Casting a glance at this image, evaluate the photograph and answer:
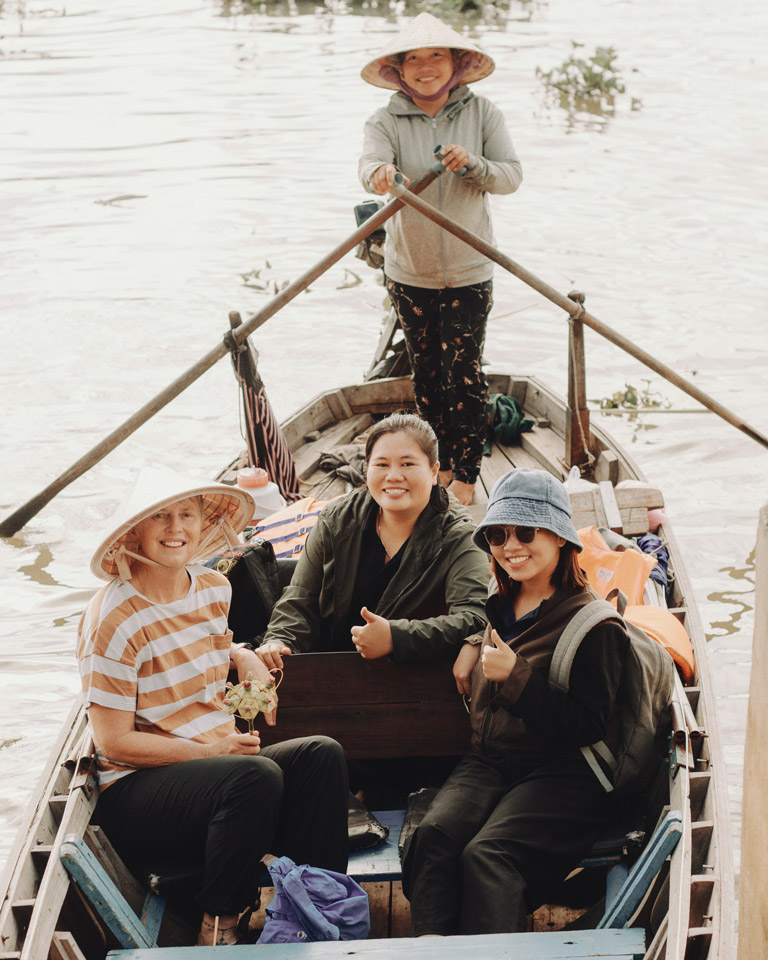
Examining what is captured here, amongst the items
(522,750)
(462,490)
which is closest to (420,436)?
(522,750)

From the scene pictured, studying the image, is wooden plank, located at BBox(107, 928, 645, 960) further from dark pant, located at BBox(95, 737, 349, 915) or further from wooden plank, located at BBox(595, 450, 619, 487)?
wooden plank, located at BBox(595, 450, 619, 487)

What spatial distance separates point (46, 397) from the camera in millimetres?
9258

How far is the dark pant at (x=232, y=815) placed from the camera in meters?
2.43

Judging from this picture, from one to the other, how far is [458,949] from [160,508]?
3.72 feet

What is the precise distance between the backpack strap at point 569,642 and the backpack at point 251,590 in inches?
43.5

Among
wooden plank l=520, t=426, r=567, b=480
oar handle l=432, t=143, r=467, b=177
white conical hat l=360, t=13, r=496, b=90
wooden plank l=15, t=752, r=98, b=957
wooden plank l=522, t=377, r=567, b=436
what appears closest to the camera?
wooden plank l=15, t=752, r=98, b=957

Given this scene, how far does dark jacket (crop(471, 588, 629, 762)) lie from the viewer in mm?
2486

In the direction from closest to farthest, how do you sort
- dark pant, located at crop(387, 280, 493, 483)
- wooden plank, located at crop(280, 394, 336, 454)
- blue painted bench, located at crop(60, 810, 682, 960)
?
blue painted bench, located at crop(60, 810, 682, 960) < dark pant, located at crop(387, 280, 493, 483) < wooden plank, located at crop(280, 394, 336, 454)

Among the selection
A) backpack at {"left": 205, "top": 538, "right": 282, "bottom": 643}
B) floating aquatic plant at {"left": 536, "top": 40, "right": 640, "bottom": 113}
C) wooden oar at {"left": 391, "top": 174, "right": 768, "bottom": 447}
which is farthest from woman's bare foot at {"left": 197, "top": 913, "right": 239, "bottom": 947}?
floating aquatic plant at {"left": 536, "top": 40, "right": 640, "bottom": 113}

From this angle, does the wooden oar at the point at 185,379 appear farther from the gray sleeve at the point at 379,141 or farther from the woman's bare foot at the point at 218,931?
the woman's bare foot at the point at 218,931

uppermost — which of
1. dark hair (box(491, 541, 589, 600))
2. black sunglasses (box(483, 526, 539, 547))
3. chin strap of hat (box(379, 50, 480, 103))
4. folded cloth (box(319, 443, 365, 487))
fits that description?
chin strap of hat (box(379, 50, 480, 103))

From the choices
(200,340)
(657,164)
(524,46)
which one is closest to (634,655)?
(200,340)

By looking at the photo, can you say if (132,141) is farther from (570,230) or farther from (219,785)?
(219,785)

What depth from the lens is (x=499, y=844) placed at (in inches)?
96.3
